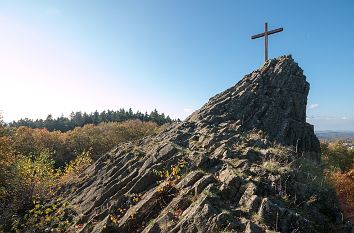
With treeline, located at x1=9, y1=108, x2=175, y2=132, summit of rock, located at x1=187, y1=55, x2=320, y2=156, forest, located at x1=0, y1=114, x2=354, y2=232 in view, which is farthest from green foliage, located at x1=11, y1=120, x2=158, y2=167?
treeline, located at x1=9, y1=108, x2=175, y2=132

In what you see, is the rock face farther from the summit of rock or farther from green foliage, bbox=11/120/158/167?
green foliage, bbox=11/120/158/167

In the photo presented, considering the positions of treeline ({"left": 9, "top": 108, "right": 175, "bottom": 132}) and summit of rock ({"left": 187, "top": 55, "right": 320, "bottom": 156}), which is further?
treeline ({"left": 9, "top": 108, "right": 175, "bottom": 132})

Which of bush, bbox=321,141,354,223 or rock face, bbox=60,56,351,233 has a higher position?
rock face, bbox=60,56,351,233

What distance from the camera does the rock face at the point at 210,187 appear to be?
12539 mm

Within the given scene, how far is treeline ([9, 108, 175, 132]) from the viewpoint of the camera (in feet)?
495

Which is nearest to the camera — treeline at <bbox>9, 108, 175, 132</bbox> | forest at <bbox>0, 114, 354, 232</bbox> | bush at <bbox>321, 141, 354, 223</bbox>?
forest at <bbox>0, 114, 354, 232</bbox>

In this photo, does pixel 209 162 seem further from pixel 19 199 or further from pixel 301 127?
pixel 301 127

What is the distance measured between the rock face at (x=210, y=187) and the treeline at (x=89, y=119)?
120679 mm

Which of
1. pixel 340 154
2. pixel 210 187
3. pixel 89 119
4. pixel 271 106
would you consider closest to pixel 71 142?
pixel 271 106

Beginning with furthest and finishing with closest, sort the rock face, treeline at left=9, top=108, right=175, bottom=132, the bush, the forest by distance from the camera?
1. treeline at left=9, top=108, right=175, bottom=132
2. the bush
3. the forest
4. the rock face

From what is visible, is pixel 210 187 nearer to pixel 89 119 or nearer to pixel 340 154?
pixel 340 154

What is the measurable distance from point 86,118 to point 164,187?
146 m

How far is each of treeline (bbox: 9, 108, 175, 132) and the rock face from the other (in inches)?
4751

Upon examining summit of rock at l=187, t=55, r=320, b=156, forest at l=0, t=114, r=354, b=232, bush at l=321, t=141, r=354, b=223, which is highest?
summit of rock at l=187, t=55, r=320, b=156
